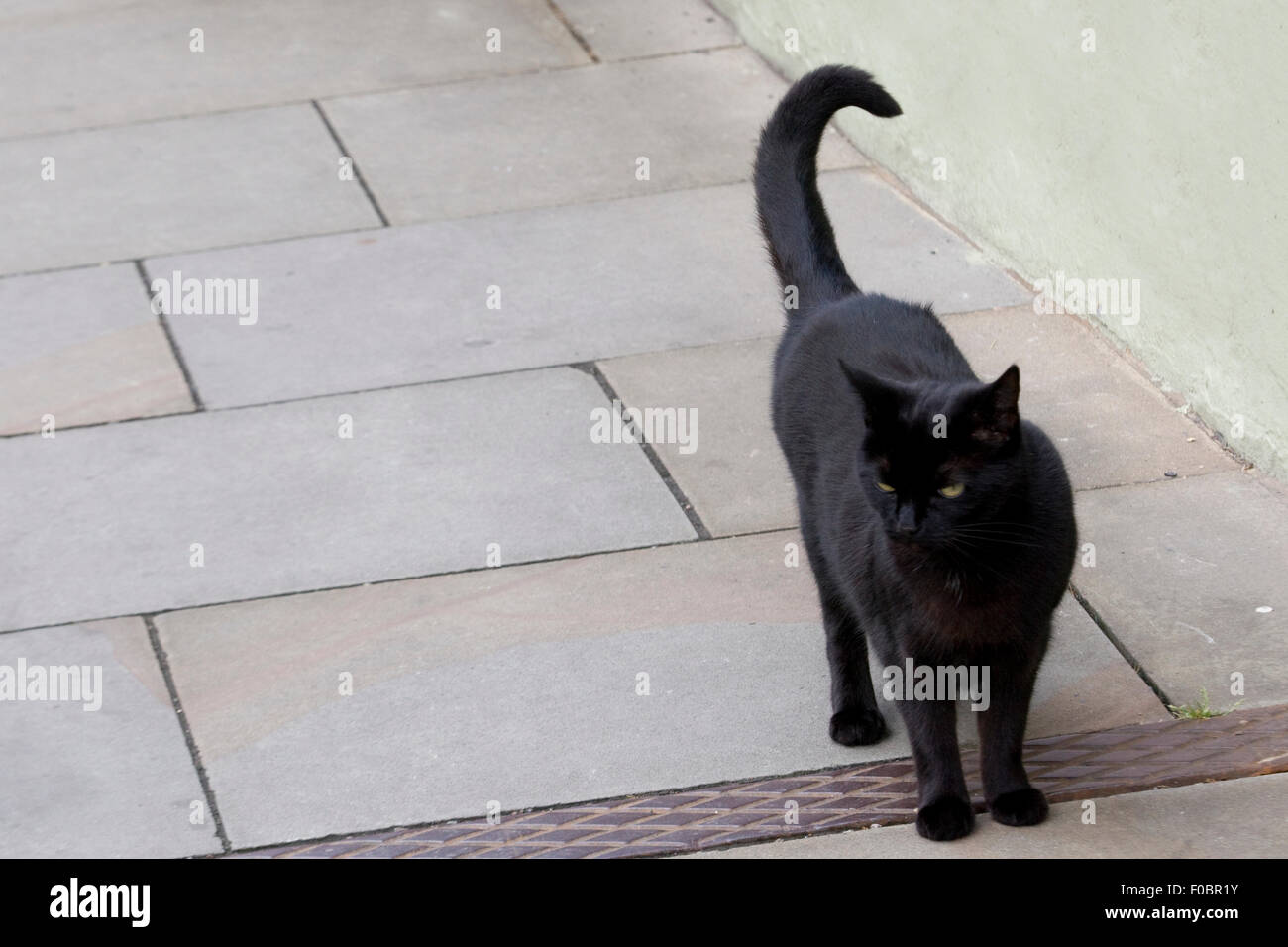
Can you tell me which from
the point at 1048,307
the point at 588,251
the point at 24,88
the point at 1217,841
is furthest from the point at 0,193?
the point at 1217,841

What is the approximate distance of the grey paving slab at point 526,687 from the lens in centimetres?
384

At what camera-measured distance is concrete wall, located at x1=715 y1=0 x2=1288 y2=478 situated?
15.7ft

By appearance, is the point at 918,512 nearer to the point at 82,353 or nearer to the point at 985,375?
the point at 985,375

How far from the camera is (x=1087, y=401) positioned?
5312 mm

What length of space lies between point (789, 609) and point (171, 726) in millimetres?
1641

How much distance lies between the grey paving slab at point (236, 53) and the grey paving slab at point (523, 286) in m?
1.85

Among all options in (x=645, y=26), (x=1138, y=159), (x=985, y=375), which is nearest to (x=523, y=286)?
(x=985, y=375)

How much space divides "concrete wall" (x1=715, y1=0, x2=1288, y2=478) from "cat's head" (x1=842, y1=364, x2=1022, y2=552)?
6.35 feet

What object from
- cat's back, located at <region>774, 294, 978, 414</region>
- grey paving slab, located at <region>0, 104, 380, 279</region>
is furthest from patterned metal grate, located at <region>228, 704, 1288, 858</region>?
grey paving slab, located at <region>0, 104, 380, 279</region>

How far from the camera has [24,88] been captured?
8.34 m

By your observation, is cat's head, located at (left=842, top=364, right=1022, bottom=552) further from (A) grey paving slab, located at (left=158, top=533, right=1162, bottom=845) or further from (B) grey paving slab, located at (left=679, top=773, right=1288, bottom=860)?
(A) grey paving slab, located at (left=158, top=533, right=1162, bottom=845)

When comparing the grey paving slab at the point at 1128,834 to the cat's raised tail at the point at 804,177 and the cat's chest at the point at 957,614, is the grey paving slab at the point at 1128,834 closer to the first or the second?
the cat's chest at the point at 957,614

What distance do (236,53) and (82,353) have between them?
3291mm

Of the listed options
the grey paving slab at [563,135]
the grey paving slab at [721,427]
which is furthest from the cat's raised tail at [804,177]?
the grey paving slab at [563,135]
